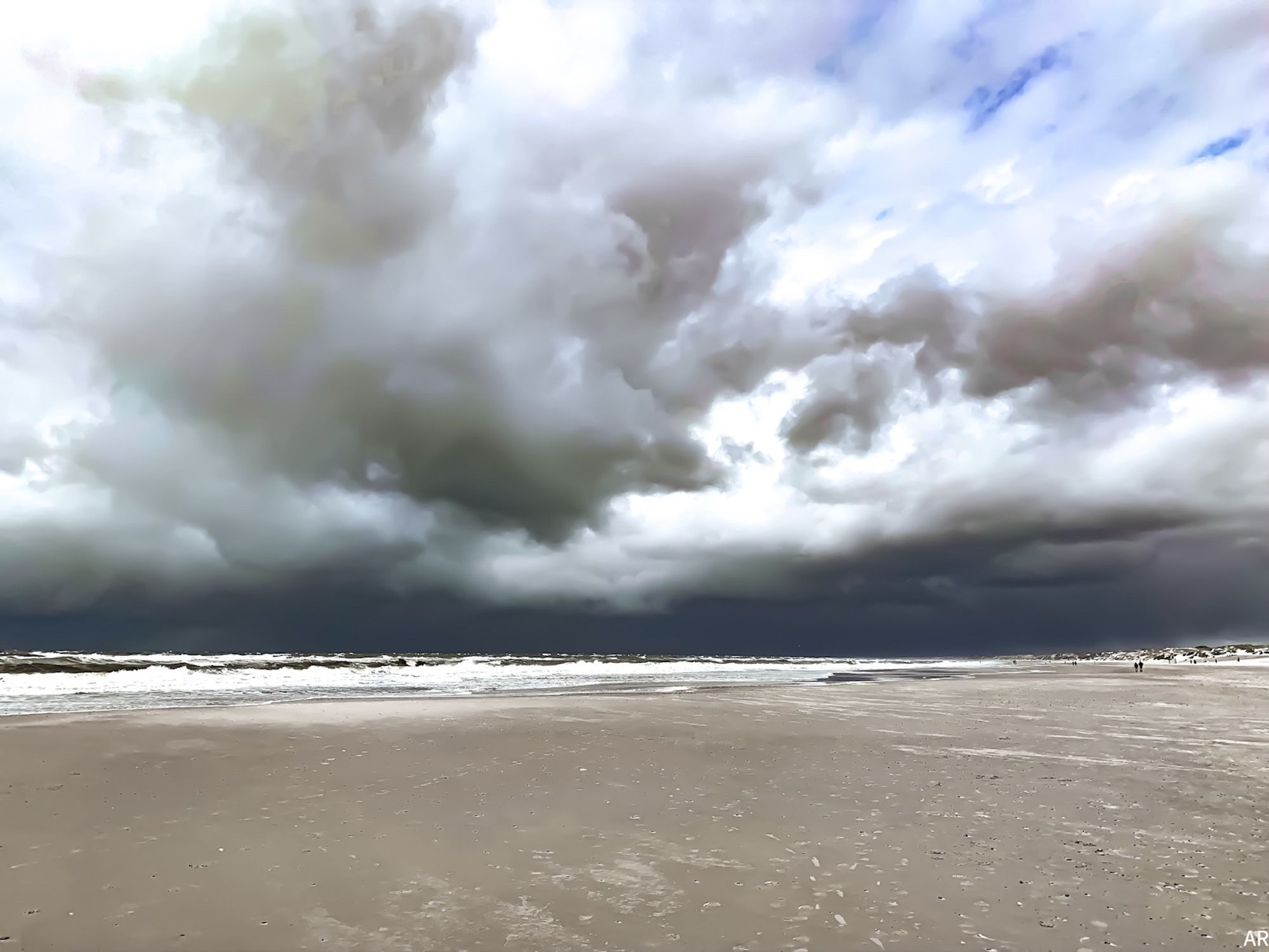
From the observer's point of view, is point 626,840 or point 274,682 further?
point 274,682

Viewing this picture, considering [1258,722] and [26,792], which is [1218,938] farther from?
[1258,722]

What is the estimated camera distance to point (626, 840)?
911 cm

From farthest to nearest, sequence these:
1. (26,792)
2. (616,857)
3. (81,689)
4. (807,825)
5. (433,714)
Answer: (81,689)
(433,714)
(26,792)
(807,825)
(616,857)

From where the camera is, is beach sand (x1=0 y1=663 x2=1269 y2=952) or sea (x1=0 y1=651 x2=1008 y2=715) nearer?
beach sand (x1=0 y1=663 x2=1269 y2=952)

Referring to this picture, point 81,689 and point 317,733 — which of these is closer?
point 317,733

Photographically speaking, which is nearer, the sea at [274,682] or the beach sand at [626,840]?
the beach sand at [626,840]

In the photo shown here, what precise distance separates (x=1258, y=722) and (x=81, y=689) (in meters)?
47.1

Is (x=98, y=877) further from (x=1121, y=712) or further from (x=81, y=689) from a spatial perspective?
(x=81, y=689)

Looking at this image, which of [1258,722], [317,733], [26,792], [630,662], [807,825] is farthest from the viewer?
[630,662]

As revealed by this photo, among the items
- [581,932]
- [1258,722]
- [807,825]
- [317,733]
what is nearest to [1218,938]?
[807,825]

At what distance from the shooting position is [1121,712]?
78.7 ft

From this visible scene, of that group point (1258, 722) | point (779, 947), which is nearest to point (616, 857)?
point (779, 947)

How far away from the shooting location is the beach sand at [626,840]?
6.46 m

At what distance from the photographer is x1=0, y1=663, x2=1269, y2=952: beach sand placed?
646 cm
